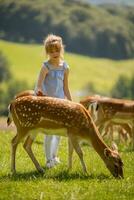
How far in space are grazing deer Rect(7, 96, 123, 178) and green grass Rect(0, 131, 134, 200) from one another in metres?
0.40

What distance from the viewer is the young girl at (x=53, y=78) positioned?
11.7 m

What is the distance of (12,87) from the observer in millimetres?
132875

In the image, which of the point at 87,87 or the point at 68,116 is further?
the point at 87,87

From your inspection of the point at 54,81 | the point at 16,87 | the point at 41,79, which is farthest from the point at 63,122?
the point at 16,87

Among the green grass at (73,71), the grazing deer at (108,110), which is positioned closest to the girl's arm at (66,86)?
the grazing deer at (108,110)

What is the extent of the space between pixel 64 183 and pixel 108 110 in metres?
7.56

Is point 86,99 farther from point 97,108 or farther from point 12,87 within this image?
point 12,87

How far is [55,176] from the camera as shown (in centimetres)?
1068

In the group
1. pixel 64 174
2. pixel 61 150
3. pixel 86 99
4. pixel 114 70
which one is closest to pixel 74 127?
pixel 64 174

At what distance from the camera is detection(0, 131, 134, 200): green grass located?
907cm

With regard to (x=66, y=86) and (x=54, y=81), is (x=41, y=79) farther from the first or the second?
(x=66, y=86)

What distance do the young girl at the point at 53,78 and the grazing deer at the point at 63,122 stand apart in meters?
0.92

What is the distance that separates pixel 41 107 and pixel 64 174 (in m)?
1.30

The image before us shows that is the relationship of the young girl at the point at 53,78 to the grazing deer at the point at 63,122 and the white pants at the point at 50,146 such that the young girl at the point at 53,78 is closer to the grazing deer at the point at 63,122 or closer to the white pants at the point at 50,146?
the white pants at the point at 50,146
